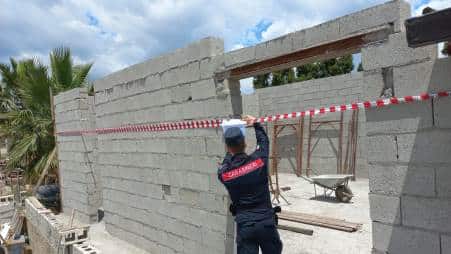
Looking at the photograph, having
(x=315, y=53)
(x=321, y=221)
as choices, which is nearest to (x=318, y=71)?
(x=321, y=221)

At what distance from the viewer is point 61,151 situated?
9.98 meters

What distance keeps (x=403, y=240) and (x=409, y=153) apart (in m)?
0.69

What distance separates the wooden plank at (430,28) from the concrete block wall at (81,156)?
299 inches

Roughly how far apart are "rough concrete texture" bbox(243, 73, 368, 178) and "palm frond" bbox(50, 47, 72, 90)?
604 centimetres

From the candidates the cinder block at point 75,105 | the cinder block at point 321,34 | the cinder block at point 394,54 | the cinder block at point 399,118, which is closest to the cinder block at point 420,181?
the cinder block at point 399,118

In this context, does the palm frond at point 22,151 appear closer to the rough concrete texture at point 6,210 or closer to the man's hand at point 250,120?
the rough concrete texture at point 6,210

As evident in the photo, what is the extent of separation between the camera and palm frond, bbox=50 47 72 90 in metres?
10.5

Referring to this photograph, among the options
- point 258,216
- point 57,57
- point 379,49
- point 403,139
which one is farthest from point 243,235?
point 57,57

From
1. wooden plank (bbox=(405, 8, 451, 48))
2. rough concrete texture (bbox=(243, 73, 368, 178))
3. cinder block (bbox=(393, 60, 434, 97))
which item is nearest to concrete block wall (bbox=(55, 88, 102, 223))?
rough concrete texture (bbox=(243, 73, 368, 178))

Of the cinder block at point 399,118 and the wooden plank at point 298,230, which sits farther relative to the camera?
the wooden plank at point 298,230

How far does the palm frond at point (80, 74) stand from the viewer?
11133 mm

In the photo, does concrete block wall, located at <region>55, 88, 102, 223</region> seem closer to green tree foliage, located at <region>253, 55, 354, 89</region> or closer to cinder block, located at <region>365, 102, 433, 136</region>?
cinder block, located at <region>365, 102, 433, 136</region>

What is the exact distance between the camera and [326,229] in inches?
236

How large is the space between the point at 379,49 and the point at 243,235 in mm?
1880
